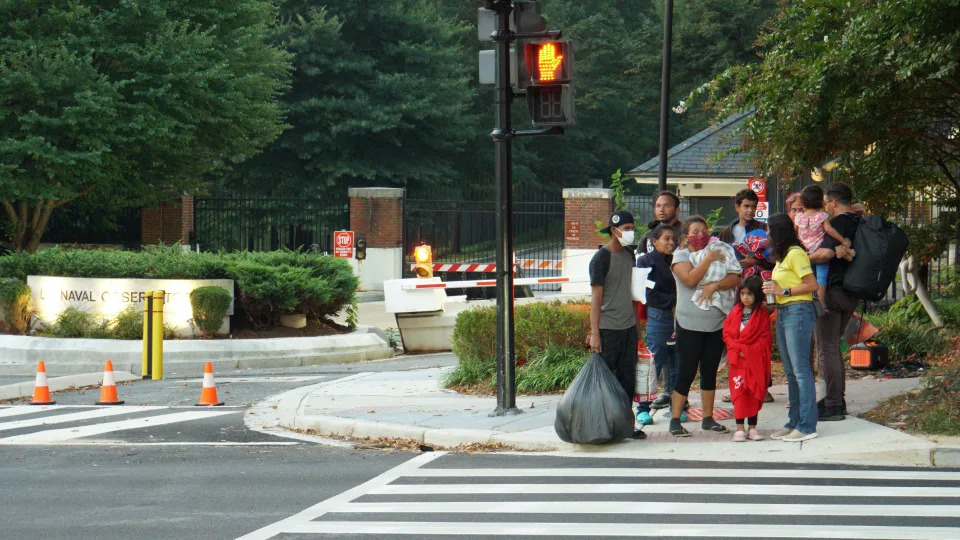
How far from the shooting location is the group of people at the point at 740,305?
944cm

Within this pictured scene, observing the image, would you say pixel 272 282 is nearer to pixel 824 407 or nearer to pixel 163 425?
pixel 163 425

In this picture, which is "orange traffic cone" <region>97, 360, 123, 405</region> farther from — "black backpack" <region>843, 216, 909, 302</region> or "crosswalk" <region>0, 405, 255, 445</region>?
"black backpack" <region>843, 216, 909, 302</region>

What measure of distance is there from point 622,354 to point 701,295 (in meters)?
0.82

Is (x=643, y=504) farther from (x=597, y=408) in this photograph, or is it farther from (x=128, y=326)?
(x=128, y=326)

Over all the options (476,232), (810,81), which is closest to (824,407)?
(810,81)

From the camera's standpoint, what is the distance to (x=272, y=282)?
19500 mm

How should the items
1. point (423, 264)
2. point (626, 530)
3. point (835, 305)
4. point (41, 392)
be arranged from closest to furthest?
1. point (626, 530)
2. point (835, 305)
3. point (41, 392)
4. point (423, 264)

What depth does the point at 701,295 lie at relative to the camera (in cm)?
957

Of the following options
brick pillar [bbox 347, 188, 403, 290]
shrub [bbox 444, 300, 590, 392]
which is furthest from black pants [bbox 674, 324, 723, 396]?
brick pillar [bbox 347, 188, 403, 290]

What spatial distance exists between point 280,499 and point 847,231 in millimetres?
5066

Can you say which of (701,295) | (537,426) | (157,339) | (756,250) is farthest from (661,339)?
(157,339)

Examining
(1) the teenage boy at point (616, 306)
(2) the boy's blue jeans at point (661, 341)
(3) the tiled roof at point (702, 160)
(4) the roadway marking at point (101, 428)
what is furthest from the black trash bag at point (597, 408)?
(3) the tiled roof at point (702, 160)

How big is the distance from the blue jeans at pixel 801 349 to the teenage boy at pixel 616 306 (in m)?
1.19

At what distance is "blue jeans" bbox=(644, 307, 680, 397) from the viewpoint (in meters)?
10.4
